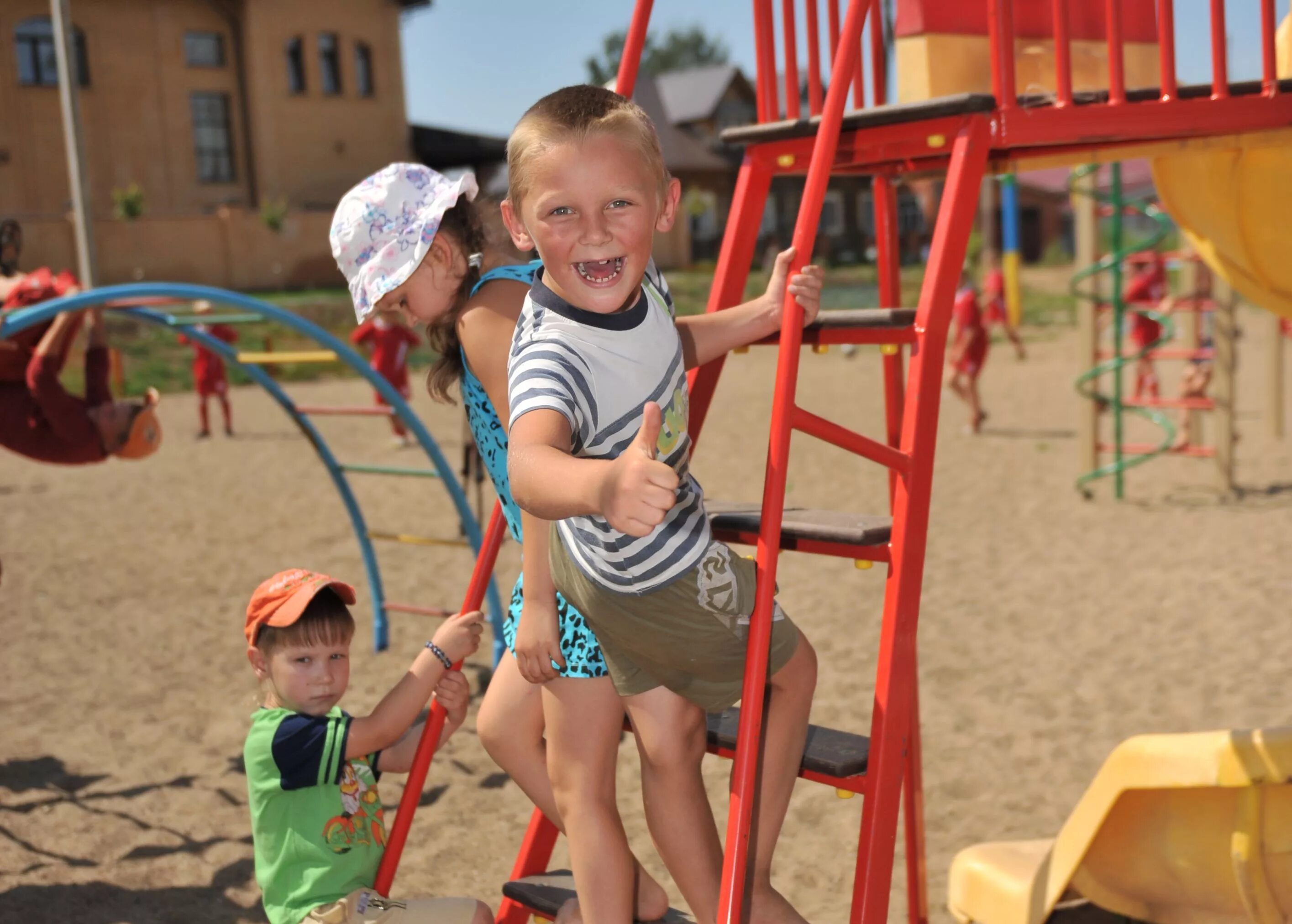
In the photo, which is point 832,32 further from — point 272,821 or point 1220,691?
point 1220,691

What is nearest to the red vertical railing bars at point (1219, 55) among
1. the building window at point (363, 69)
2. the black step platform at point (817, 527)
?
the black step platform at point (817, 527)

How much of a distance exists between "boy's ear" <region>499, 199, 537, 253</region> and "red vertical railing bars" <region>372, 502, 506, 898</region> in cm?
74

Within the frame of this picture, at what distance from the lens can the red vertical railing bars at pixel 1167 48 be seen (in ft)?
8.41

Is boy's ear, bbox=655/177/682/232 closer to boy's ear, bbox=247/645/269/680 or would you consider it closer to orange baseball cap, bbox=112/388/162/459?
boy's ear, bbox=247/645/269/680

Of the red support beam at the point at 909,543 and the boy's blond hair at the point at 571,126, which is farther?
the red support beam at the point at 909,543

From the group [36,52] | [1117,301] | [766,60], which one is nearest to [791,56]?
[766,60]

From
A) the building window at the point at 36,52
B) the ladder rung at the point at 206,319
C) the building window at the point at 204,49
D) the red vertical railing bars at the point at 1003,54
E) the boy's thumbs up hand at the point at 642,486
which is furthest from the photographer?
the building window at the point at 204,49

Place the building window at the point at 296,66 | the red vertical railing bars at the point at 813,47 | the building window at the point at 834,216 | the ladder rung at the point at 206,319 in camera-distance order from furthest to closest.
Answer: the building window at the point at 834,216
the building window at the point at 296,66
the ladder rung at the point at 206,319
the red vertical railing bars at the point at 813,47

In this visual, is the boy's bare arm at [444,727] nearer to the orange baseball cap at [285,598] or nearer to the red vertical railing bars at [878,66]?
the orange baseball cap at [285,598]

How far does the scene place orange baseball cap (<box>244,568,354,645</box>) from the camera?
97.7 inches

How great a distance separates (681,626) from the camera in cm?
199

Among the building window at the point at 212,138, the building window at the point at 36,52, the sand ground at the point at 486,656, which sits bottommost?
the sand ground at the point at 486,656

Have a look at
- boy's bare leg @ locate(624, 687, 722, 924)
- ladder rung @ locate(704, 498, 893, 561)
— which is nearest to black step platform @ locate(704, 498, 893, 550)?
ladder rung @ locate(704, 498, 893, 561)

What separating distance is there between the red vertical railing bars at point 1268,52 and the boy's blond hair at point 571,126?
153 cm
